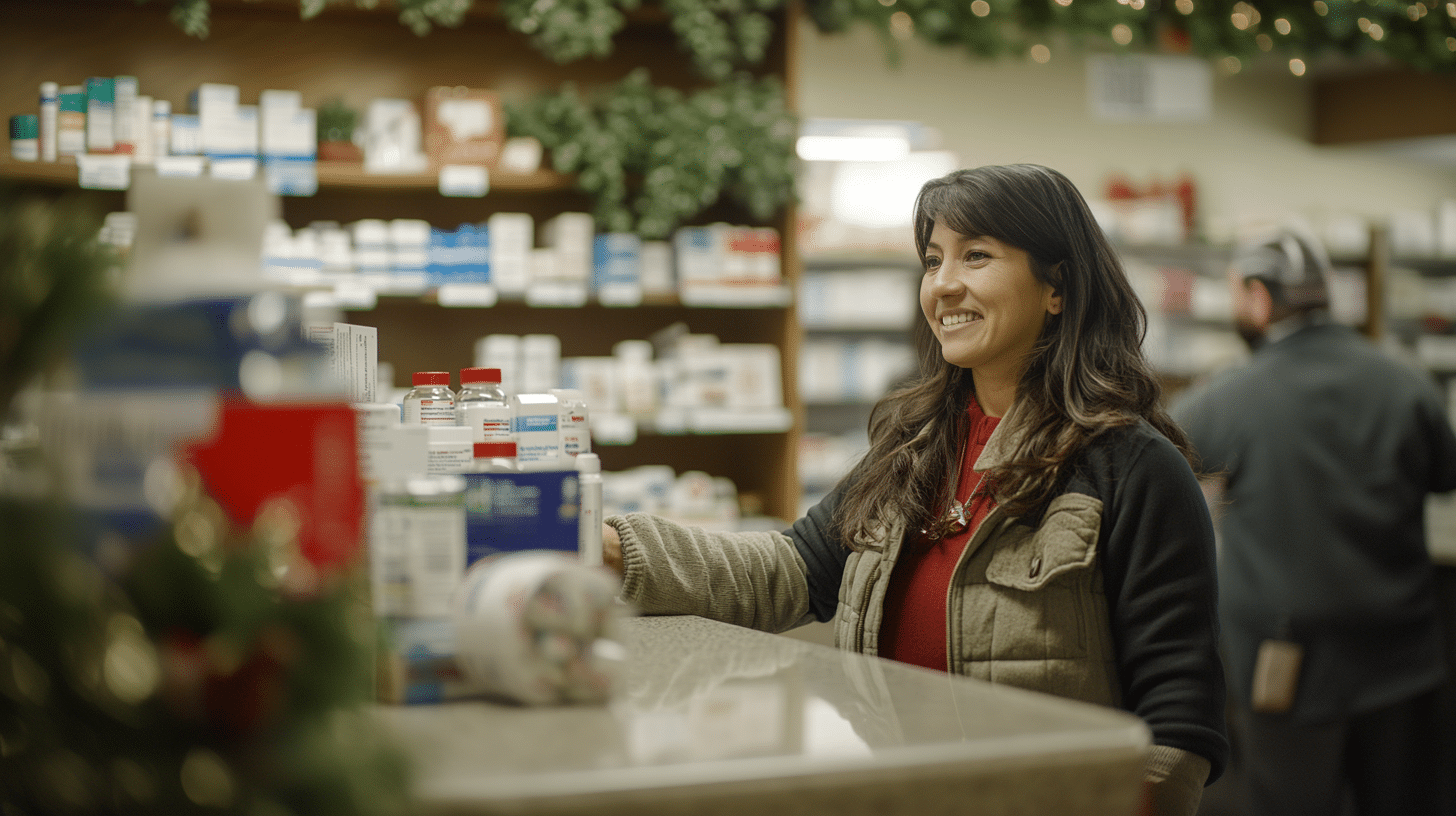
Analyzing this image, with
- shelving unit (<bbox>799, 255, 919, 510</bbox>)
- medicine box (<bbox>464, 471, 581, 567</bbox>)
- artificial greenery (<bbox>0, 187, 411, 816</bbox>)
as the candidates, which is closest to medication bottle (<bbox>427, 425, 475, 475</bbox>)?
medicine box (<bbox>464, 471, 581, 567</bbox>)

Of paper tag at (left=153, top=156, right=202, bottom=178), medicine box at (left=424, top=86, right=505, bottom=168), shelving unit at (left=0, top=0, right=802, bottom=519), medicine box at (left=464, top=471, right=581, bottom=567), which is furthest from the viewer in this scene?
medicine box at (left=424, top=86, right=505, bottom=168)

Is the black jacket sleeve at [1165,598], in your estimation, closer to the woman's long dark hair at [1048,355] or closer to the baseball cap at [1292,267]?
the woman's long dark hair at [1048,355]

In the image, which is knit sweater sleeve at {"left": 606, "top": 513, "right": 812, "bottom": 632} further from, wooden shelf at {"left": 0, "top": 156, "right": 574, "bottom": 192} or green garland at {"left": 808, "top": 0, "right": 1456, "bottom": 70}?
green garland at {"left": 808, "top": 0, "right": 1456, "bottom": 70}

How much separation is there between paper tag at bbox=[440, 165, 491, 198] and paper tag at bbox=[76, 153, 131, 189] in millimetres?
1035

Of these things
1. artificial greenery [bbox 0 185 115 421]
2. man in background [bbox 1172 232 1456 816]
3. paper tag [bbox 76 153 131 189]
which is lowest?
man in background [bbox 1172 232 1456 816]

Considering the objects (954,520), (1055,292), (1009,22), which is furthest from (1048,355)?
(1009,22)

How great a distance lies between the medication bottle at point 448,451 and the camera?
153 centimetres

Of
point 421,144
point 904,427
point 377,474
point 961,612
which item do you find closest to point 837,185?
point 421,144

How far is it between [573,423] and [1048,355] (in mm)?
853

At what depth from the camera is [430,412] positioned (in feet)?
5.53

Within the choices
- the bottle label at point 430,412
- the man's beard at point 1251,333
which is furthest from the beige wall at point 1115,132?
the bottle label at point 430,412

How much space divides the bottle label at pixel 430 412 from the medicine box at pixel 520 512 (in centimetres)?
43

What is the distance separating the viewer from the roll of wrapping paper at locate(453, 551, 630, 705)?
42.7 inches

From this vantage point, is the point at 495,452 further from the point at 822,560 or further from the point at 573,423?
the point at 822,560
